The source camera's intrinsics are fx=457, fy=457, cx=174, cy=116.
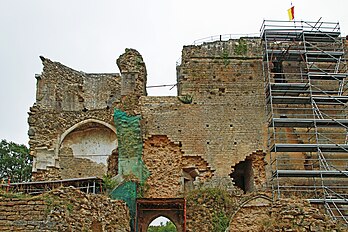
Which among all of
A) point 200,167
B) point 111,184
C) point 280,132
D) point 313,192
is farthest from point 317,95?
point 111,184

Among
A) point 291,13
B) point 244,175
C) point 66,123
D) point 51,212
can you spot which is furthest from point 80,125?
point 51,212

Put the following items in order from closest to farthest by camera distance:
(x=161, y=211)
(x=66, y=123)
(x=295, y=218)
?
(x=295, y=218)
(x=161, y=211)
(x=66, y=123)

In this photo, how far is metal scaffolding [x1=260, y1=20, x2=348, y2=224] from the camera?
48.9ft

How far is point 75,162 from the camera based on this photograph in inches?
714

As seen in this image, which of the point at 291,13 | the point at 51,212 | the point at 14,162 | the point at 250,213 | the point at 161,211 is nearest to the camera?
the point at 51,212

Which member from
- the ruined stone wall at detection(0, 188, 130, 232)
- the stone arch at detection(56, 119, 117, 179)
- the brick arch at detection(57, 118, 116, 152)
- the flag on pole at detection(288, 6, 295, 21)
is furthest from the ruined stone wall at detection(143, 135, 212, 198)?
the flag on pole at detection(288, 6, 295, 21)

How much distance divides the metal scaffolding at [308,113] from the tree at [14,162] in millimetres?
17853

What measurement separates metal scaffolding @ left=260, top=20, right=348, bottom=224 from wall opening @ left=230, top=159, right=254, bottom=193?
93cm

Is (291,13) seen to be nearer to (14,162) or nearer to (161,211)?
(161,211)

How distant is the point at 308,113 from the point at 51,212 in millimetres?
10824

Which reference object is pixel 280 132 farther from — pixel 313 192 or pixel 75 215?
pixel 75 215

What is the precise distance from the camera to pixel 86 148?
18406 mm

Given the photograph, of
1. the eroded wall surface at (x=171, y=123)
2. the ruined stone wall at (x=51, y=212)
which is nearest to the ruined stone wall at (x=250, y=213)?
the eroded wall surface at (x=171, y=123)

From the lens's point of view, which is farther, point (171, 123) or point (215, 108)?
point (215, 108)
